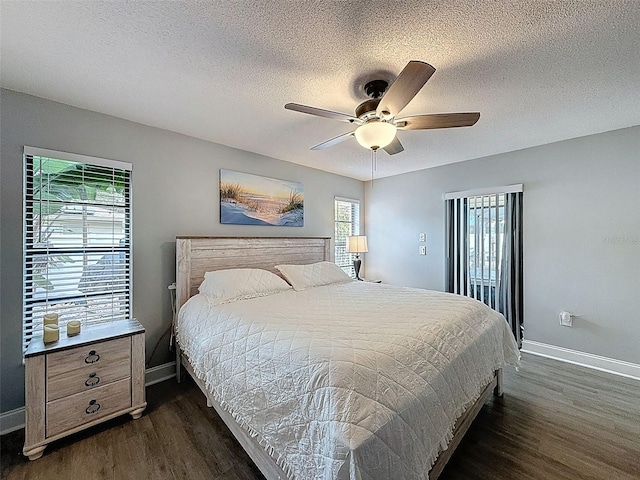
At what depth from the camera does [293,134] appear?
9.46 feet

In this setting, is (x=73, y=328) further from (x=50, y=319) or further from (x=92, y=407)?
(x=92, y=407)

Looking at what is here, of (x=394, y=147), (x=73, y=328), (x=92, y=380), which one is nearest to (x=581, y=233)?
(x=394, y=147)

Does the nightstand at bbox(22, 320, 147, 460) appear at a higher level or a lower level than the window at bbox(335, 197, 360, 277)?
lower

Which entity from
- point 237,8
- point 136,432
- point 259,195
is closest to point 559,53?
point 237,8

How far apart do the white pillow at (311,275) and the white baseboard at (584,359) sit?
7.78 ft

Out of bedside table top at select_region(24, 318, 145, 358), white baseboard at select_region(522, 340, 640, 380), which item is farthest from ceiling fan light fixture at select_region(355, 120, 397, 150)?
white baseboard at select_region(522, 340, 640, 380)

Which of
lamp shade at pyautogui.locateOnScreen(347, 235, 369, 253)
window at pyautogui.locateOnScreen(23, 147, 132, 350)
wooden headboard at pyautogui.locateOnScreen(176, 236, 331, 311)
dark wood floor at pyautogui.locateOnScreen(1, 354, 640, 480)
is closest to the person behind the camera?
dark wood floor at pyautogui.locateOnScreen(1, 354, 640, 480)

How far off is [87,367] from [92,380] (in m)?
0.10

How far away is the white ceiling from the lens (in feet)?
4.40

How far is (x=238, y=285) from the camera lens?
2.65m

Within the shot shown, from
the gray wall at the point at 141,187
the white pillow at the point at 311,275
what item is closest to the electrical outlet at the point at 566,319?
the white pillow at the point at 311,275

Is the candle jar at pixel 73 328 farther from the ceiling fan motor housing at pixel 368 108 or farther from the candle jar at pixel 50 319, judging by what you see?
the ceiling fan motor housing at pixel 368 108

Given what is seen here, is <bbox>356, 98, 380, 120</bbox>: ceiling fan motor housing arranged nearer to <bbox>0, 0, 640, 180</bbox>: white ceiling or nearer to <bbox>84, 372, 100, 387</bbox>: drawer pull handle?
<bbox>0, 0, 640, 180</bbox>: white ceiling

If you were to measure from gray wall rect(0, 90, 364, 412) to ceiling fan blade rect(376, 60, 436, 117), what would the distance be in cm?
214
